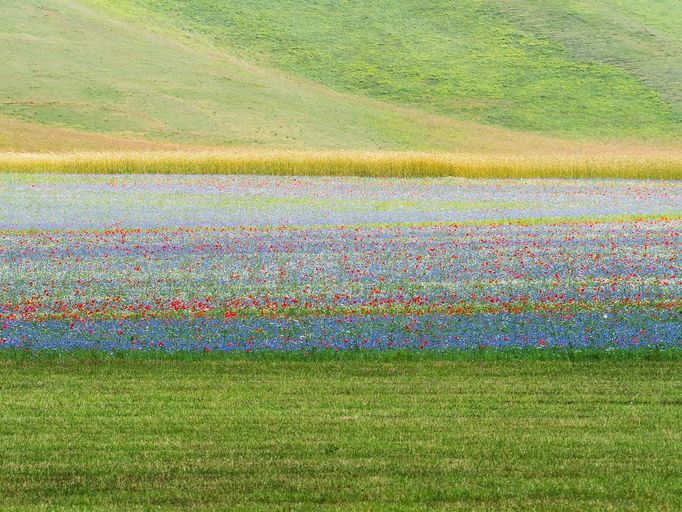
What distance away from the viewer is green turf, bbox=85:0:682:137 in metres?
106

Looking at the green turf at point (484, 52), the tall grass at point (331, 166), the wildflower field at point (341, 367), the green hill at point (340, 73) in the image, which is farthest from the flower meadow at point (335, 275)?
the green turf at point (484, 52)

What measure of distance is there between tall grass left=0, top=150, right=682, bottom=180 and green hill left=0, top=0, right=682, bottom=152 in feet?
60.2

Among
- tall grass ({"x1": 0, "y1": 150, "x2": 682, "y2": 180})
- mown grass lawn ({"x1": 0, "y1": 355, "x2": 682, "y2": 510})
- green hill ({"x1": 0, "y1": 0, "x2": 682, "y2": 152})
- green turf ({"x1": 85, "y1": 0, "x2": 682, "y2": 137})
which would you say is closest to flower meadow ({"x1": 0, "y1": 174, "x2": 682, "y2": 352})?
mown grass lawn ({"x1": 0, "y1": 355, "x2": 682, "y2": 510})

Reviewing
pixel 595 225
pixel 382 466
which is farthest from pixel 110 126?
pixel 382 466

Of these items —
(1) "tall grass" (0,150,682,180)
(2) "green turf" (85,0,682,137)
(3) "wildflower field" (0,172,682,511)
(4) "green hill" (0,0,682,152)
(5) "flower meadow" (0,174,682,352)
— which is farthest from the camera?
(2) "green turf" (85,0,682,137)

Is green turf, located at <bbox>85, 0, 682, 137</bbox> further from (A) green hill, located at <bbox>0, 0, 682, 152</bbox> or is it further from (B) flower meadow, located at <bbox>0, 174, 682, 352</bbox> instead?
(B) flower meadow, located at <bbox>0, 174, 682, 352</bbox>

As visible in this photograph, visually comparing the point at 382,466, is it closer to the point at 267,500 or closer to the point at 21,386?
the point at 267,500

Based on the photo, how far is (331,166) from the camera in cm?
5912

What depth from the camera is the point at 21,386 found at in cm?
1421

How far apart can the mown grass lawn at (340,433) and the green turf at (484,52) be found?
290 ft

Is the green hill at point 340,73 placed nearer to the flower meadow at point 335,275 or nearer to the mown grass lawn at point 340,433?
the flower meadow at point 335,275

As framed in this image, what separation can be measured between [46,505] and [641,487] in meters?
4.87

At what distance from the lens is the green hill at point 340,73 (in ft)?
295

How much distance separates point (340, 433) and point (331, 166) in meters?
48.0
